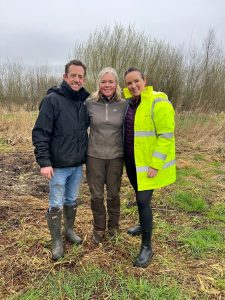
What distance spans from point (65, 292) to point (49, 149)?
4.31 feet

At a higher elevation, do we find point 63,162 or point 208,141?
point 63,162

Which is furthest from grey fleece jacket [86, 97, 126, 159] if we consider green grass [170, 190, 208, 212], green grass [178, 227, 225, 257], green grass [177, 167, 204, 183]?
green grass [177, 167, 204, 183]

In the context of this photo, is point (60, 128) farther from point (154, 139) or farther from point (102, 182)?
point (154, 139)

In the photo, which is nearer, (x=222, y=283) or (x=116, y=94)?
(x=222, y=283)

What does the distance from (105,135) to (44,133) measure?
0.64 metres

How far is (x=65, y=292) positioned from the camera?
305 centimetres

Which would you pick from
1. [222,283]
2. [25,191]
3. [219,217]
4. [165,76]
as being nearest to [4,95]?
[165,76]

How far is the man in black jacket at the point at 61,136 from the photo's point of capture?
10.6 feet

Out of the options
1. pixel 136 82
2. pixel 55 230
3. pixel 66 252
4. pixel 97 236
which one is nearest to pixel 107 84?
pixel 136 82

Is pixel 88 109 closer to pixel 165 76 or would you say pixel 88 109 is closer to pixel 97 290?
pixel 97 290

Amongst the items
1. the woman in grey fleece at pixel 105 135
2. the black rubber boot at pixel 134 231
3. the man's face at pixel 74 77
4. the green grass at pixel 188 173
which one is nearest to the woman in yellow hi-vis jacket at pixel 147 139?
the woman in grey fleece at pixel 105 135

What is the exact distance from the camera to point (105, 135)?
3547mm

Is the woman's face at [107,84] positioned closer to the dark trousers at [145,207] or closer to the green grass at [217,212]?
the dark trousers at [145,207]

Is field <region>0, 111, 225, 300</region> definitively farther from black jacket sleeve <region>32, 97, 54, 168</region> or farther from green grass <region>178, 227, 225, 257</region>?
black jacket sleeve <region>32, 97, 54, 168</region>
